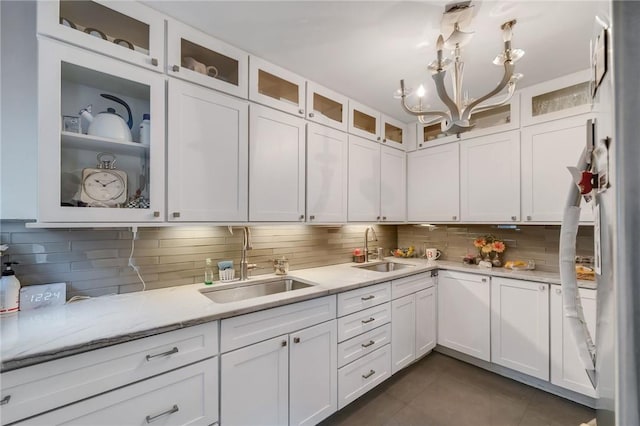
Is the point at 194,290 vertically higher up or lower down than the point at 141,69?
lower down

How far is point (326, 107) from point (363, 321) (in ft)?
5.95

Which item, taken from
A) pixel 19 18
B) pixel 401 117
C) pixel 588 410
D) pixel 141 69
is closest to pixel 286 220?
pixel 141 69

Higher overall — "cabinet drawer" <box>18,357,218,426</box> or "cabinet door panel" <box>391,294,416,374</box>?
"cabinet drawer" <box>18,357,218,426</box>

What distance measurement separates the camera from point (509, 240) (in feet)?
8.90

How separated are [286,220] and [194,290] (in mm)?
773

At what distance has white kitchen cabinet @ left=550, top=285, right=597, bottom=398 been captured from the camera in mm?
1953

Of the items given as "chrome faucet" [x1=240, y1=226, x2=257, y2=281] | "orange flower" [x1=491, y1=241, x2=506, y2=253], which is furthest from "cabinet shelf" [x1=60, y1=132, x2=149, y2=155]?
"orange flower" [x1=491, y1=241, x2=506, y2=253]

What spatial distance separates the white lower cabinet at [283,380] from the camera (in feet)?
4.55

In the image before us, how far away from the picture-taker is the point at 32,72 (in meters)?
1.33

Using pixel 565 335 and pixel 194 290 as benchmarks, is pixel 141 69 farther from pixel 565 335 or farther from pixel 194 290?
pixel 565 335

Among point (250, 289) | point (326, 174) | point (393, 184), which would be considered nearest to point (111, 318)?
point (250, 289)

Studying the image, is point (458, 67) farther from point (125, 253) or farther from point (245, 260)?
point (125, 253)

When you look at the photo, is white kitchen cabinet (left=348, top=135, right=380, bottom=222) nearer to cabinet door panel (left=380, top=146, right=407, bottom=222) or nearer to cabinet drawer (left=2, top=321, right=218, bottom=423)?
cabinet door panel (left=380, top=146, right=407, bottom=222)

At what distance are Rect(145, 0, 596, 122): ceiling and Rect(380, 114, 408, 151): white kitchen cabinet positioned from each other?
0.71m
